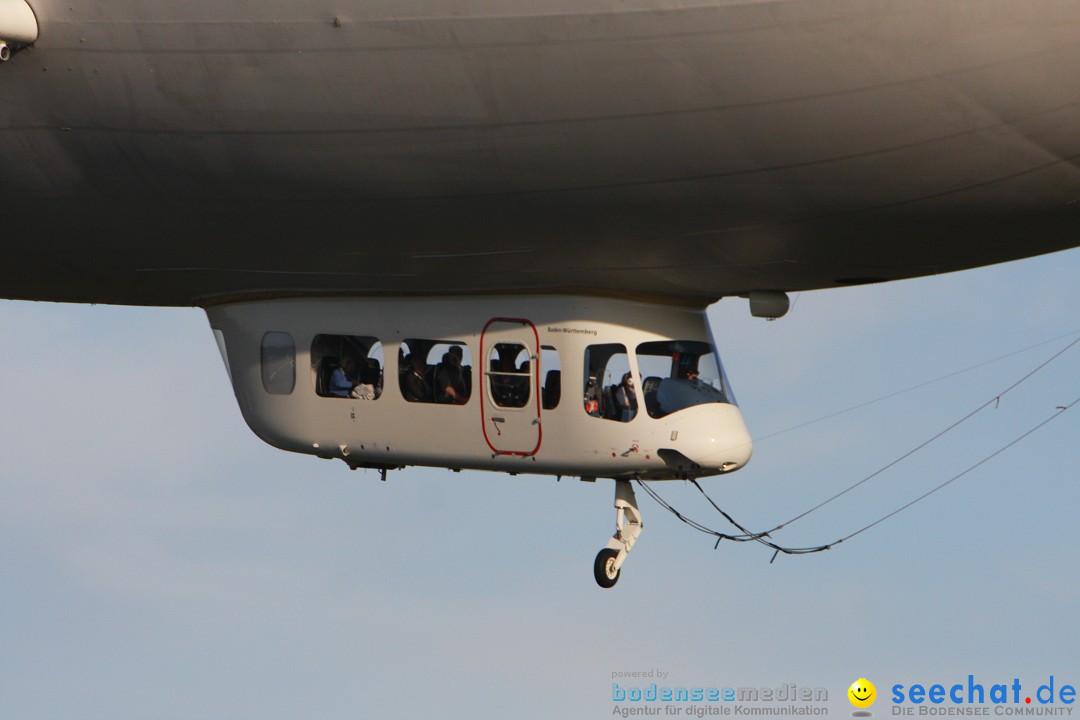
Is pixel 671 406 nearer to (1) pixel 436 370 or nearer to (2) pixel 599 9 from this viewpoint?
(1) pixel 436 370

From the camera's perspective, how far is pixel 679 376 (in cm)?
2277

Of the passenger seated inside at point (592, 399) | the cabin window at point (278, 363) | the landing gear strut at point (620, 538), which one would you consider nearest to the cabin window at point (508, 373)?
the passenger seated inside at point (592, 399)

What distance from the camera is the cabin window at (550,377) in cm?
2241

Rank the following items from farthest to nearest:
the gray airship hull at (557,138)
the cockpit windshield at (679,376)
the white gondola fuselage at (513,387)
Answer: the cockpit windshield at (679,376) < the white gondola fuselage at (513,387) < the gray airship hull at (557,138)

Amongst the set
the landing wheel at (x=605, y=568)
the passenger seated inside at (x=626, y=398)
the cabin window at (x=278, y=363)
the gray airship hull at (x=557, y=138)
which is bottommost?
the landing wheel at (x=605, y=568)

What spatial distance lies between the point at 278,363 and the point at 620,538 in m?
5.43

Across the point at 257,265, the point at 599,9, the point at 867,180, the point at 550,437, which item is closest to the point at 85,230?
the point at 257,265

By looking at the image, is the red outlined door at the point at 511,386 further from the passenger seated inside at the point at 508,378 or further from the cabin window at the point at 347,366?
the cabin window at the point at 347,366

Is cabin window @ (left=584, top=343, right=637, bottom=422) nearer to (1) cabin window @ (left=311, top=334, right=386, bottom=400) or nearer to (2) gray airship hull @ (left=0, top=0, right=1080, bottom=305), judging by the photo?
(2) gray airship hull @ (left=0, top=0, right=1080, bottom=305)

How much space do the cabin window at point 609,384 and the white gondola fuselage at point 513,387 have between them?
0.01 m

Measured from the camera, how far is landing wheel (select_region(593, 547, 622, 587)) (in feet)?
75.0

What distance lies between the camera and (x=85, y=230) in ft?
74.8

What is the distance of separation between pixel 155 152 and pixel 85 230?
2.72 m

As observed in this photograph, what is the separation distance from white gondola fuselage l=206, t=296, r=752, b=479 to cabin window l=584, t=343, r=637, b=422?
0.04ft
